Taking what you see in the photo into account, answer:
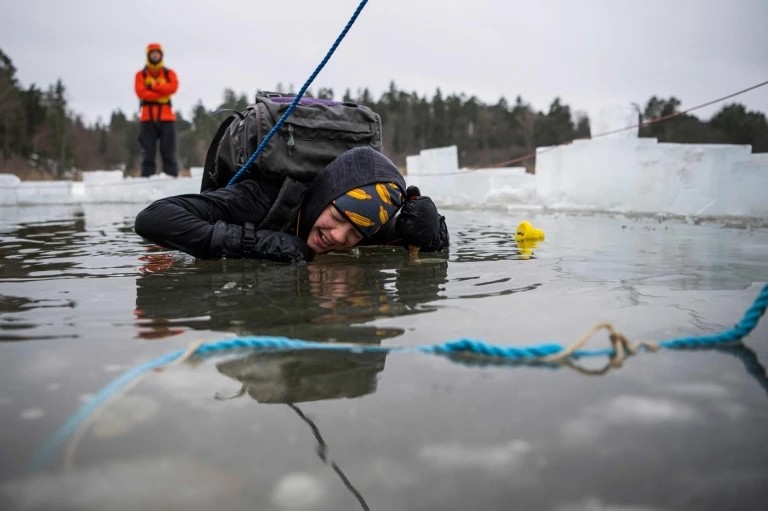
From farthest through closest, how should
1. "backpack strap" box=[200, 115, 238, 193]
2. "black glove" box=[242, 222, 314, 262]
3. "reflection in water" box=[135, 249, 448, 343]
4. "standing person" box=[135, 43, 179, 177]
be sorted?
"standing person" box=[135, 43, 179, 177] → "backpack strap" box=[200, 115, 238, 193] → "black glove" box=[242, 222, 314, 262] → "reflection in water" box=[135, 249, 448, 343]

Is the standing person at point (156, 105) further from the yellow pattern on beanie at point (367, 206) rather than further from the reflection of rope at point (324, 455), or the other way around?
the reflection of rope at point (324, 455)

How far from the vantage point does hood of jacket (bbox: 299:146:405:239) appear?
106 inches

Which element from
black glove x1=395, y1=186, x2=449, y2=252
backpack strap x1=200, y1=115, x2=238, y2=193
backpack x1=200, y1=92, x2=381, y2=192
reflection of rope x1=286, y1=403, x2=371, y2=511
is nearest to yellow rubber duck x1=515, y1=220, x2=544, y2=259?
black glove x1=395, y1=186, x2=449, y2=252

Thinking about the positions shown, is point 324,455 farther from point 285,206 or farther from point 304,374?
point 285,206

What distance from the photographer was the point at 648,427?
3.18ft

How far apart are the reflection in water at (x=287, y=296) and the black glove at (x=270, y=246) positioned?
56mm

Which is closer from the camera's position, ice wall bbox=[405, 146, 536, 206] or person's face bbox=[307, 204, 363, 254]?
person's face bbox=[307, 204, 363, 254]

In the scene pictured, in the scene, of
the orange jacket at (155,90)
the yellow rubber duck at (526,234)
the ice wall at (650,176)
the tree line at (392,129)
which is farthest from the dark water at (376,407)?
the tree line at (392,129)

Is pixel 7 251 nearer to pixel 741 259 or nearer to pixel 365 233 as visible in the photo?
pixel 365 233

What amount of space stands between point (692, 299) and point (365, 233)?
1439 mm

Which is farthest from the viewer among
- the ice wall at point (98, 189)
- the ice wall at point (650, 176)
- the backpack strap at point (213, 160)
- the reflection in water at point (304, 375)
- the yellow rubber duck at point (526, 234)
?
the ice wall at point (98, 189)

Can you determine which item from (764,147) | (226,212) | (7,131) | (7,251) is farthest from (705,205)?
(7,131)

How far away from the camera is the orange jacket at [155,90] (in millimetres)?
7977

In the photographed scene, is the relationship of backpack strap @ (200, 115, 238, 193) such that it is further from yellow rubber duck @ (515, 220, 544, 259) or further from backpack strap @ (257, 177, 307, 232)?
yellow rubber duck @ (515, 220, 544, 259)
